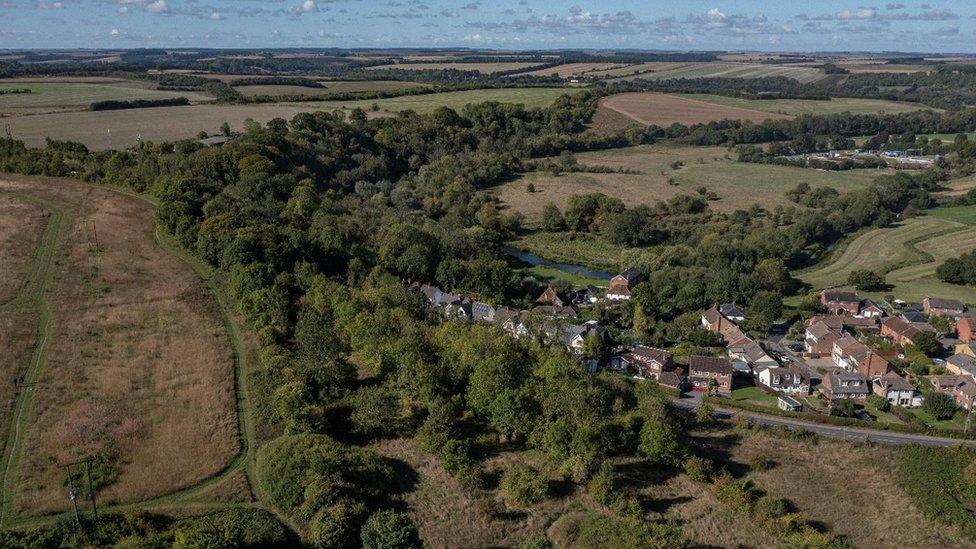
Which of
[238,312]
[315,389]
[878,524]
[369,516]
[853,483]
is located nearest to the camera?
[369,516]

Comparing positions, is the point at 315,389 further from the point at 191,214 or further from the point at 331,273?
the point at 191,214

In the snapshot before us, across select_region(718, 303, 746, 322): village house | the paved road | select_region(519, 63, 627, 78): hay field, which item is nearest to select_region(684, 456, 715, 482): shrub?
the paved road

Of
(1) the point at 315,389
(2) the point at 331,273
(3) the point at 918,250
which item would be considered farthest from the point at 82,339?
(3) the point at 918,250

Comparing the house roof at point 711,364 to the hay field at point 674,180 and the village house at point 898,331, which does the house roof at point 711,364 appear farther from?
the hay field at point 674,180

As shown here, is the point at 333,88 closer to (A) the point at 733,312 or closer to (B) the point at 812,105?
(B) the point at 812,105

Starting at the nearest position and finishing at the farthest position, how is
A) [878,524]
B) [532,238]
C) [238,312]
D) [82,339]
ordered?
1. [878,524]
2. [82,339]
3. [238,312]
4. [532,238]

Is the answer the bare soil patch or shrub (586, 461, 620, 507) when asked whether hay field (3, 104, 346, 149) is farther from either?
shrub (586, 461, 620, 507)

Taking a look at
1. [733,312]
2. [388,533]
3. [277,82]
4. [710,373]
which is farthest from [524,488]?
[277,82]
